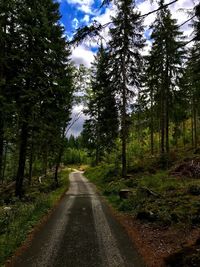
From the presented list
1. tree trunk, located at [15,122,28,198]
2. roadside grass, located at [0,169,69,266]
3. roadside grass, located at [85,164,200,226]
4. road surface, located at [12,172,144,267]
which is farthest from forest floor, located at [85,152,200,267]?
tree trunk, located at [15,122,28,198]

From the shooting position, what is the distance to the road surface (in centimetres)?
876

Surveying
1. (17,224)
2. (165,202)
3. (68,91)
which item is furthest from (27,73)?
(165,202)

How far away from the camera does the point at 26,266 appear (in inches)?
332

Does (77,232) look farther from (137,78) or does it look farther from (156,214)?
(137,78)

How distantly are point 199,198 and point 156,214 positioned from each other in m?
2.33

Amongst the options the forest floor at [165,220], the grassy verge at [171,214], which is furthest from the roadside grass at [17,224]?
the grassy verge at [171,214]

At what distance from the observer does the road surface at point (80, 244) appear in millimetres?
8758

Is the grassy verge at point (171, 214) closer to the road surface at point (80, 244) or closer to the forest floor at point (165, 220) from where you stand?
the forest floor at point (165, 220)

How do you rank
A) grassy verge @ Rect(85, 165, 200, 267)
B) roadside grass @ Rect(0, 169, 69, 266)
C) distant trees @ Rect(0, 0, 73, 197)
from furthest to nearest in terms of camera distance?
distant trees @ Rect(0, 0, 73, 197), roadside grass @ Rect(0, 169, 69, 266), grassy verge @ Rect(85, 165, 200, 267)

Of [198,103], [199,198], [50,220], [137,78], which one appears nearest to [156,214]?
[199,198]

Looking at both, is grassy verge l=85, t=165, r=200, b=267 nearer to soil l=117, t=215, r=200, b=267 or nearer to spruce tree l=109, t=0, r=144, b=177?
soil l=117, t=215, r=200, b=267

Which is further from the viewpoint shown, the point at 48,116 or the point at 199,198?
the point at 48,116

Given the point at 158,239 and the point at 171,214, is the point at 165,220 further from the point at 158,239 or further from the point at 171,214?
the point at 158,239

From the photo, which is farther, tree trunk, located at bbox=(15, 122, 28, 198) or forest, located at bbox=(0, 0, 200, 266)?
tree trunk, located at bbox=(15, 122, 28, 198)
